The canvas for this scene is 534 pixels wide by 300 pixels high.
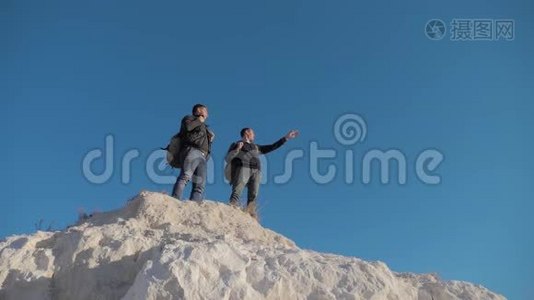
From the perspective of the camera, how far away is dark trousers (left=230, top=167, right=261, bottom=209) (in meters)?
7.85

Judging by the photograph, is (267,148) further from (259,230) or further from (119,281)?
(119,281)

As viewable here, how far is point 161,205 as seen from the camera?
6059 millimetres

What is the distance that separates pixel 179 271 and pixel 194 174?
329cm

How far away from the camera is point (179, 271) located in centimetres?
427

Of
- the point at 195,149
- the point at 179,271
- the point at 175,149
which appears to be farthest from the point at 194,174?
the point at 179,271

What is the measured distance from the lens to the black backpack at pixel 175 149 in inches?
301

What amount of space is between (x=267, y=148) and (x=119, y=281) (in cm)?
413

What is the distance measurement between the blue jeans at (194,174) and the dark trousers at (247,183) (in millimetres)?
530

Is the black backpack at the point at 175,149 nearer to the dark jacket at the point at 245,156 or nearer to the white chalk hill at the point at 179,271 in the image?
the dark jacket at the point at 245,156

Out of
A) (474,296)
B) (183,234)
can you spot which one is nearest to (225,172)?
(183,234)

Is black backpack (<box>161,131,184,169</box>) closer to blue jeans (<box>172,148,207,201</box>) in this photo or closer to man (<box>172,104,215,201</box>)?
man (<box>172,104,215,201</box>)

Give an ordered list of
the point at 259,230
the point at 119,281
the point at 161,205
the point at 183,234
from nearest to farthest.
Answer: the point at 119,281 < the point at 183,234 < the point at 161,205 < the point at 259,230

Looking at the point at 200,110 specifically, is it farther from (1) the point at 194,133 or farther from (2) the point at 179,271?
(2) the point at 179,271

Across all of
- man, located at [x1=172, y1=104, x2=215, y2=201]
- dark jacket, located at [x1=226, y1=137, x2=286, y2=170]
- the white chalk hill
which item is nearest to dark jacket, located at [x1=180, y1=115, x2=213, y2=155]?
man, located at [x1=172, y1=104, x2=215, y2=201]
